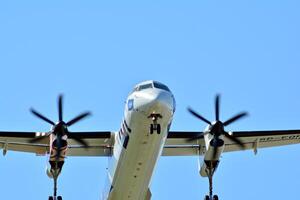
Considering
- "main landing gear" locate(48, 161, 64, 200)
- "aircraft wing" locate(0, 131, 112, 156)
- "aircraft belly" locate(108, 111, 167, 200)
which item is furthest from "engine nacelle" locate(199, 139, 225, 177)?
"main landing gear" locate(48, 161, 64, 200)

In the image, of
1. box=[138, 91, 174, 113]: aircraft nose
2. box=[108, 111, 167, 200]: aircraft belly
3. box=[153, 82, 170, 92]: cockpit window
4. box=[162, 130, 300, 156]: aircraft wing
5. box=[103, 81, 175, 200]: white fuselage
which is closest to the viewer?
box=[138, 91, 174, 113]: aircraft nose

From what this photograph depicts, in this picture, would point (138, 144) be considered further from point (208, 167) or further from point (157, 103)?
point (208, 167)

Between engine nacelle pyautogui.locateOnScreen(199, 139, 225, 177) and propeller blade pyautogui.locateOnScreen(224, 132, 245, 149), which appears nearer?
engine nacelle pyautogui.locateOnScreen(199, 139, 225, 177)

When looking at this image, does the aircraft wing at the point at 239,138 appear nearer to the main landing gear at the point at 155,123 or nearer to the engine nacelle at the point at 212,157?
the engine nacelle at the point at 212,157

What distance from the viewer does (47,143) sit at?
25.0 metres

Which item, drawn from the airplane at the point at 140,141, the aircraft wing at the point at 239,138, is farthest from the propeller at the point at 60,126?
the aircraft wing at the point at 239,138

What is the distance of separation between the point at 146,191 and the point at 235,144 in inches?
231

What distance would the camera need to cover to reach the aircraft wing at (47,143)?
24.2 m

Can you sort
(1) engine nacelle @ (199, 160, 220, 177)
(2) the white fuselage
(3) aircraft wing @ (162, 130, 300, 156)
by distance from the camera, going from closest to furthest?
(2) the white fuselage → (1) engine nacelle @ (199, 160, 220, 177) → (3) aircraft wing @ (162, 130, 300, 156)

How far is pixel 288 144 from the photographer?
27484mm

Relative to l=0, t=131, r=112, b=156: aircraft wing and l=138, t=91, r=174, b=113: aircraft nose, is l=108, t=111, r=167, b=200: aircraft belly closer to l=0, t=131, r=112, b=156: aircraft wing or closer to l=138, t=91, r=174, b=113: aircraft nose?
l=138, t=91, r=174, b=113: aircraft nose

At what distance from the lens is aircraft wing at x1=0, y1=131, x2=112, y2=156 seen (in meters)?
24.2

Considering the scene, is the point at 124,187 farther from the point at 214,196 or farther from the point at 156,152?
the point at 214,196

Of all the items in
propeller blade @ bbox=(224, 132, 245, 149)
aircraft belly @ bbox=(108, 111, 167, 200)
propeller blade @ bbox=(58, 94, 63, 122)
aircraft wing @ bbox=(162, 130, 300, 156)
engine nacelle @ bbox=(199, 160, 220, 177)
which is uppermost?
propeller blade @ bbox=(58, 94, 63, 122)
